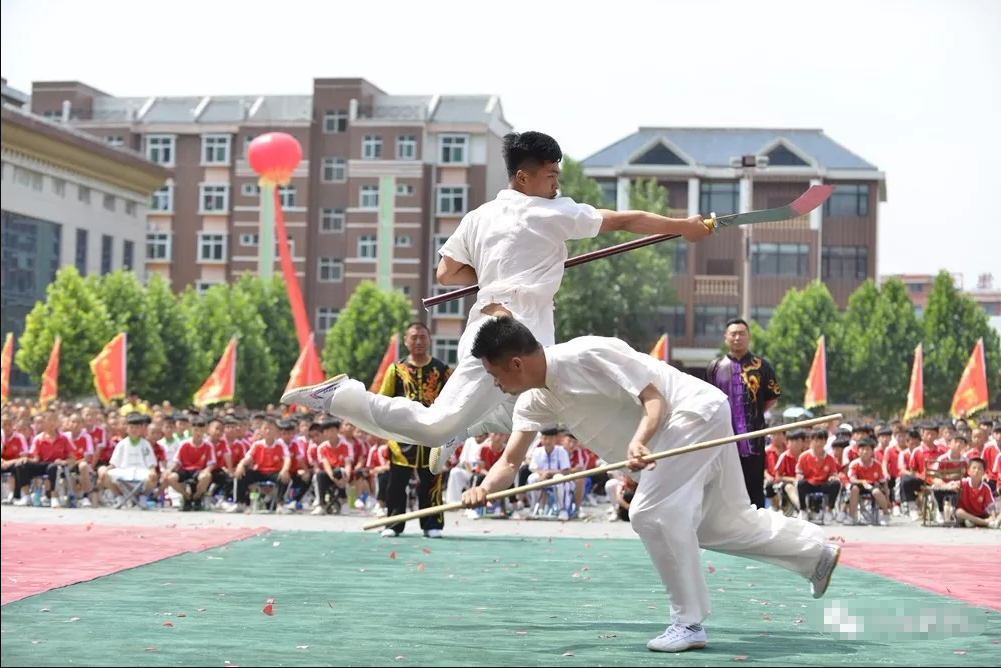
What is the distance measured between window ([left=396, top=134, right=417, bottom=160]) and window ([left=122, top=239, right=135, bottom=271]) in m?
13.0

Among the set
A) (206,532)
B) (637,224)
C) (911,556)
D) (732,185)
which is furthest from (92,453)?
(732,185)

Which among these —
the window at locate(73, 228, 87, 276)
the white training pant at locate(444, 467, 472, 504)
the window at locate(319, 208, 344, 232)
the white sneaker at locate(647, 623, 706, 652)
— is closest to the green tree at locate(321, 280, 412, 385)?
the window at locate(319, 208, 344, 232)

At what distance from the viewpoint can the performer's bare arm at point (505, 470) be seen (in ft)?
20.8

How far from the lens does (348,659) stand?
5680 millimetres

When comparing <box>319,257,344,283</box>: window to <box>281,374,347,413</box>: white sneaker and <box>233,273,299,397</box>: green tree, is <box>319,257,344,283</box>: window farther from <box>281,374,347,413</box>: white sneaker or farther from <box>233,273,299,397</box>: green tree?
<box>281,374,347,413</box>: white sneaker

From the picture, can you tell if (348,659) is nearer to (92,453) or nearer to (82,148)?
(92,453)

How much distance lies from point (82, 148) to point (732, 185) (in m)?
29.3

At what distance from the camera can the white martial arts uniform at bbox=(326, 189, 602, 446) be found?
23.2ft

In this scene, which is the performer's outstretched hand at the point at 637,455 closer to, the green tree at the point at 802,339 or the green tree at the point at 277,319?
the green tree at the point at 802,339

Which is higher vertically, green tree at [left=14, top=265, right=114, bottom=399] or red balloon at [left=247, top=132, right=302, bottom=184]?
red balloon at [left=247, top=132, right=302, bottom=184]

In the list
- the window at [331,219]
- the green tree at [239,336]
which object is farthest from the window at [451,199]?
the green tree at [239,336]

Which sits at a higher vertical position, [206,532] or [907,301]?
[907,301]

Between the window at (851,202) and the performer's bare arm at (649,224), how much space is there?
6448 cm

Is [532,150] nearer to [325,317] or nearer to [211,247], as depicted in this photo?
[325,317]
